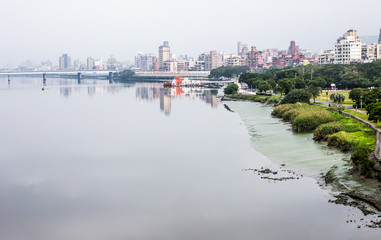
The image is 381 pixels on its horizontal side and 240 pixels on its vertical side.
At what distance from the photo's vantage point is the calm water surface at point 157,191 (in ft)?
42.7

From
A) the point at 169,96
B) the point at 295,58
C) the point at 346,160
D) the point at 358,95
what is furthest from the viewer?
the point at 295,58

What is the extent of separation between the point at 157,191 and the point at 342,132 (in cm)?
1013

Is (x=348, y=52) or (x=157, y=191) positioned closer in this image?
(x=157, y=191)

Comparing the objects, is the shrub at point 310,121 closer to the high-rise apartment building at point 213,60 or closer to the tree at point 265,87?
the tree at point 265,87

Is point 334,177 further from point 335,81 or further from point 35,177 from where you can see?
point 335,81

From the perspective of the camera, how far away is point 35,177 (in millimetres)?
19141

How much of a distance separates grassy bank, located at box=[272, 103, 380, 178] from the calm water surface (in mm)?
1048

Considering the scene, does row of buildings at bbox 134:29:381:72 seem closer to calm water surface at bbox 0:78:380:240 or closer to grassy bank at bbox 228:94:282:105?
grassy bank at bbox 228:94:282:105

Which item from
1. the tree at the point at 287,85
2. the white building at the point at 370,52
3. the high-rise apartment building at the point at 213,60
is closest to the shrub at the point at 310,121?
the tree at the point at 287,85

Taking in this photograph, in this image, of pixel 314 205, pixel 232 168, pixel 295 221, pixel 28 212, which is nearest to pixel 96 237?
pixel 28 212

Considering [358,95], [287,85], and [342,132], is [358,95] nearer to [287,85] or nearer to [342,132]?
[287,85]

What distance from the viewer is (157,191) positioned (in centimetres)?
1659

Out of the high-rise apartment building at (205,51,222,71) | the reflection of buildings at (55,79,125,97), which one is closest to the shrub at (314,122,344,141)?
the reflection of buildings at (55,79,125,97)

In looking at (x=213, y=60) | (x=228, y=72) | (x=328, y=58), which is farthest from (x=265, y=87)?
(x=213, y=60)
